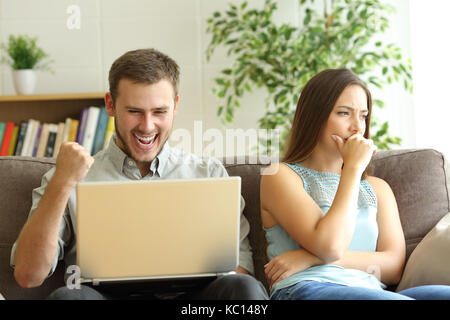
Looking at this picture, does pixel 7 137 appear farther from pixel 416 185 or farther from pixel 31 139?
pixel 416 185

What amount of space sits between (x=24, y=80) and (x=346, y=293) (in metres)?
2.23

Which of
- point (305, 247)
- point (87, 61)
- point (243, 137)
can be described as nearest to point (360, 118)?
point (305, 247)

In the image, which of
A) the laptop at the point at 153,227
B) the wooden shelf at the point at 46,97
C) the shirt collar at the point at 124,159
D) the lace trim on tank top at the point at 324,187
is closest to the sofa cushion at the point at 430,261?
the lace trim on tank top at the point at 324,187

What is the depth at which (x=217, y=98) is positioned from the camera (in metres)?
3.25

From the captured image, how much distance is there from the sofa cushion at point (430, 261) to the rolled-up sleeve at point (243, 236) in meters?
0.45

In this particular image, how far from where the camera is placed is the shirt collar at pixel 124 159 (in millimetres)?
1688

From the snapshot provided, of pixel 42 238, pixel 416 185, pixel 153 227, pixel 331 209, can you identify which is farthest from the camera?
pixel 416 185

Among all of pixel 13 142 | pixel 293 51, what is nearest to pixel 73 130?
pixel 13 142

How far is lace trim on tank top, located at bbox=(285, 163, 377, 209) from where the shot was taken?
5.45ft

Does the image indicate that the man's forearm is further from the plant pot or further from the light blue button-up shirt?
the plant pot

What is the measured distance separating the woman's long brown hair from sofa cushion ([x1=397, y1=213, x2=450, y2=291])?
0.39 metres

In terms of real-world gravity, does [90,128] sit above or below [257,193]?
above

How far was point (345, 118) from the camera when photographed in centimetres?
171

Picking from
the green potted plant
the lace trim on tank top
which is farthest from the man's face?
the green potted plant
